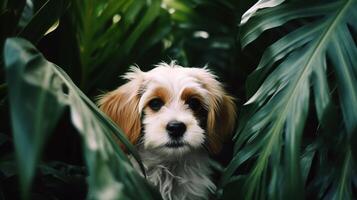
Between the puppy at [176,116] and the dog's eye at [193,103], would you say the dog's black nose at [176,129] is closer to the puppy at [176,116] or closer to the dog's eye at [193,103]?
the puppy at [176,116]

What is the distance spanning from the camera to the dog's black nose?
1712 millimetres

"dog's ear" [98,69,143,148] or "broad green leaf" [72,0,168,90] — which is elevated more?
"broad green leaf" [72,0,168,90]

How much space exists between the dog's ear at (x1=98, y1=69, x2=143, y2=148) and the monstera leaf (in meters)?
0.36

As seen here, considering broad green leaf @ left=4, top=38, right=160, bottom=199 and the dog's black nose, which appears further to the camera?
the dog's black nose

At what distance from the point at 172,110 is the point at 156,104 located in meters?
Result: 0.09

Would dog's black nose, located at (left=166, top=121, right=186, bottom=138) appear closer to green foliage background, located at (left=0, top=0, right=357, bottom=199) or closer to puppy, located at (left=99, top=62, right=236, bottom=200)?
puppy, located at (left=99, top=62, right=236, bottom=200)

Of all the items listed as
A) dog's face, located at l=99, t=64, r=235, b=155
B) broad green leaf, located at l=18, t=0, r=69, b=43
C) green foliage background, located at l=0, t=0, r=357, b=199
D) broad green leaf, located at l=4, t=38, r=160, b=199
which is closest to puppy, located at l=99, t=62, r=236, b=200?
dog's face, located at l=99, t=64, r=235, b=155

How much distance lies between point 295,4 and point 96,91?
3.41ft

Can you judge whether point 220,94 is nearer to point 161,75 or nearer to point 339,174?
point 161,75

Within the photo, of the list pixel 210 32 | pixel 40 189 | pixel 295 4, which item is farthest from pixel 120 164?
pixel 210 32

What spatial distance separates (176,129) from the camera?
5.63 feet

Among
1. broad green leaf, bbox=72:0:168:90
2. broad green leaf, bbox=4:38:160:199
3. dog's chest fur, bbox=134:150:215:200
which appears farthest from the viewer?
broad green leaf, bbox=72:0:168:90

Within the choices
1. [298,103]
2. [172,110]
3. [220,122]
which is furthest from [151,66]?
[298,103]

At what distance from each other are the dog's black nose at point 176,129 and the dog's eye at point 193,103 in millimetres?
155
